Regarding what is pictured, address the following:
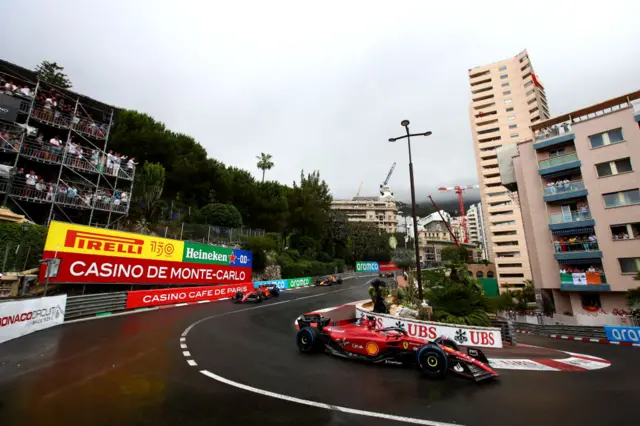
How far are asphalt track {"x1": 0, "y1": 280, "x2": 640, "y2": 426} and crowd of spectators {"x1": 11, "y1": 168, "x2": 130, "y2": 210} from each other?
15469 millimetres

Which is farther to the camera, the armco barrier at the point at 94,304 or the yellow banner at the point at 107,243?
the yellow banner at the point at 107,243

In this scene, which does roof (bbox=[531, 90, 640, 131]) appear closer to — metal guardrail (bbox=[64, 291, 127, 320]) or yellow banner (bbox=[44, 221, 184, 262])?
yellow banner (bbox=[44, 221, 184, 262])

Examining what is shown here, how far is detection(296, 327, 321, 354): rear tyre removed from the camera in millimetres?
8664

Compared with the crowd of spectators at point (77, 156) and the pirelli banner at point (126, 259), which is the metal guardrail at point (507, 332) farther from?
the crowd of spectators at point (77, 156)

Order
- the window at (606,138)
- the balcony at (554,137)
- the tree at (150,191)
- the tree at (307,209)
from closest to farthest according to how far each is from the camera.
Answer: the window at (606,138)
the balcony at (554,137)
the tree at (150,191)
the tree at (307,209)

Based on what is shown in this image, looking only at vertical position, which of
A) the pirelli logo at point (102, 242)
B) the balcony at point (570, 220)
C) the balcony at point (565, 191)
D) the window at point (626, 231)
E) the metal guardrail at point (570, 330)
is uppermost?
the balcony at point (565, 191)

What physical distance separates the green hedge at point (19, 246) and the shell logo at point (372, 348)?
55.4 feet

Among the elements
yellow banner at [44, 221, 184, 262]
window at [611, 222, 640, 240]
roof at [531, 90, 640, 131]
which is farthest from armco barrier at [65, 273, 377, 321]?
roof at [531, 90, 640, 131]

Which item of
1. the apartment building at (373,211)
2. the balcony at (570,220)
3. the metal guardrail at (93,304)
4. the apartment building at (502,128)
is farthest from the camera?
the apartment building at (373,211)

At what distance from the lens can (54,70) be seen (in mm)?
36375

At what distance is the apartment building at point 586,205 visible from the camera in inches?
815

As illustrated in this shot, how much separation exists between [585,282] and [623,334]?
31.5 feet

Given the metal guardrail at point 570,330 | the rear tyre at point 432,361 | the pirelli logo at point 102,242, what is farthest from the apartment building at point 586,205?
the pirelli logo at point 102,242

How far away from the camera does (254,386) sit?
5.95 m
